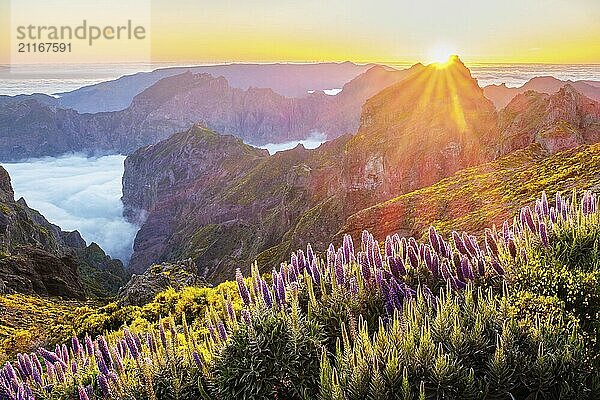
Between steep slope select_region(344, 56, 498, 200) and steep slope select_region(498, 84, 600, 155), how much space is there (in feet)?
34.7

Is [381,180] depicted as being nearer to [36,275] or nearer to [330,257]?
[36,275]

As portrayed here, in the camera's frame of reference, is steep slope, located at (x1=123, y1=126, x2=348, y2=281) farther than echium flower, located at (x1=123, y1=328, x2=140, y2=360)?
Yes

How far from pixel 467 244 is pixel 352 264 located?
4.26 ft

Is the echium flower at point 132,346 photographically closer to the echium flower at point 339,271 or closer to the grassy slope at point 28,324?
the echium flower at point 339,271

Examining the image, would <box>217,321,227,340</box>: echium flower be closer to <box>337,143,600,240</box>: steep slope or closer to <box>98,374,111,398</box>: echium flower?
<box>98,374,111,398</box>: echium flower

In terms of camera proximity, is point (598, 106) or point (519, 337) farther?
point (598, 106)

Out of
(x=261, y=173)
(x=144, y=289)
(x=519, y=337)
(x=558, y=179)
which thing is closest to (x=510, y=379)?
(x=519, y=337)

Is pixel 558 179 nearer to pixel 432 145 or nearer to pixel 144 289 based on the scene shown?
pixel 144 289

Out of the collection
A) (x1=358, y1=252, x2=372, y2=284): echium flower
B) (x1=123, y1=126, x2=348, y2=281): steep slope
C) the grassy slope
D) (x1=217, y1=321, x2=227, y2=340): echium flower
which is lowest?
(x1=123, y1=126, x2=348, y2=281): steep slope

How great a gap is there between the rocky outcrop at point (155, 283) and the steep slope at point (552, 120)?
1336 cm

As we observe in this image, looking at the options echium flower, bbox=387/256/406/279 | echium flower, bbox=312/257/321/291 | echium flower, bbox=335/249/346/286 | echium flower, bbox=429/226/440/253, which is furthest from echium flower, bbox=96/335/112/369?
echium flower, bbox=429/226/440/253

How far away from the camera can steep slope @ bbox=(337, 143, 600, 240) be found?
8.73m

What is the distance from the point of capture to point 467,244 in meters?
5.64

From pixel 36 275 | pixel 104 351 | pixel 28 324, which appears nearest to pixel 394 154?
pixel 36 275
